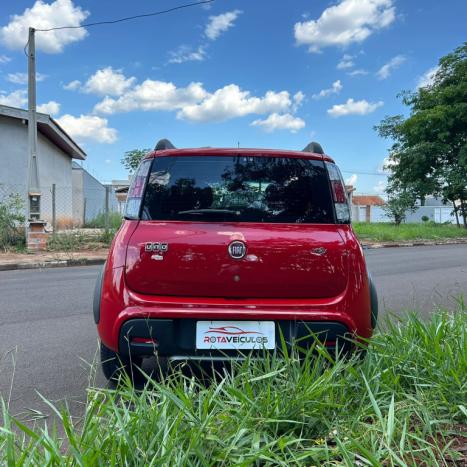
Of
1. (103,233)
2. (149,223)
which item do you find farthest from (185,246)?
(103,233)

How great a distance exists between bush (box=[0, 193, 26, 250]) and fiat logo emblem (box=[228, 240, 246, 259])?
11071mm

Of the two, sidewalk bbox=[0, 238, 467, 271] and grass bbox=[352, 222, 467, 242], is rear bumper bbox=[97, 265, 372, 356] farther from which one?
grass bbox=[352, 222, 467, 242]

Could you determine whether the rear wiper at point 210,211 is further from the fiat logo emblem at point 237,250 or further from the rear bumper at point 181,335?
the rear bumper at point 181,335

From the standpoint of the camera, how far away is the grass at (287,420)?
5.56ft

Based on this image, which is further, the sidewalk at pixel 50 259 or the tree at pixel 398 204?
the tree at pixel 398 204

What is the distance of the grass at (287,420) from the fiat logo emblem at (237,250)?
609 mm

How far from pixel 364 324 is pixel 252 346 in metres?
0.71


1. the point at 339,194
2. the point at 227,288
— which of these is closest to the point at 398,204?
the point at 339,194

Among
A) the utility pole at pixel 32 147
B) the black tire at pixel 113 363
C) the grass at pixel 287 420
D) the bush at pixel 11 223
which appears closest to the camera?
the grass at pixel 287 420

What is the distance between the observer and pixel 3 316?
5113 mm

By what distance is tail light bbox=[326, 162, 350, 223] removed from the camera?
2818 mm

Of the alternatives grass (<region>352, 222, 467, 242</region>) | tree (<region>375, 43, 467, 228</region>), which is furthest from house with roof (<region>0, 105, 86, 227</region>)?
tree (<region>375, 43, 467, 228</region>)

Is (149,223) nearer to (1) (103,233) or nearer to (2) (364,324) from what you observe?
(2) (364,324)

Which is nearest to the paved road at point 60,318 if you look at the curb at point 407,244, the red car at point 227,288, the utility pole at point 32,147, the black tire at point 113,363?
the black tire at point 113,363
